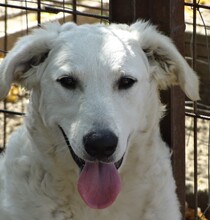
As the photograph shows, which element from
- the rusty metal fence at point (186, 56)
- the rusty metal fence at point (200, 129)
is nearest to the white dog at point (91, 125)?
the rusty metal fence at point (186, 56)

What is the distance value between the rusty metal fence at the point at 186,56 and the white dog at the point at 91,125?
19.4 inches

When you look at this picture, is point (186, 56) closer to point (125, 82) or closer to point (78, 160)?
point (125, 82)

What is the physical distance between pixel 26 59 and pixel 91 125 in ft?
2.31

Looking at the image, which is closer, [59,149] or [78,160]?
[78,160]

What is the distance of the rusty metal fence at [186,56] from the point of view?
614 centimetres

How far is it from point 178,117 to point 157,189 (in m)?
0.85

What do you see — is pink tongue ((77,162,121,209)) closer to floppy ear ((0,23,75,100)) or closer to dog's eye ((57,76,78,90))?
dog's eye ((57,76,78,90))

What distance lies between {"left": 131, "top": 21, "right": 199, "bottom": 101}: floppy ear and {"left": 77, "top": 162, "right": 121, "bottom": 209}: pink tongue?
701 mm

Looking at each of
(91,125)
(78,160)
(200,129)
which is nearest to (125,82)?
(91,125)

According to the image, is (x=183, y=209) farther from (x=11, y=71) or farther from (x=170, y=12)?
(x=11, y=71)

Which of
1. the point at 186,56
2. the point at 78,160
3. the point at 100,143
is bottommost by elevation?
the point at 78,160

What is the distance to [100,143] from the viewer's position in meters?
4.87

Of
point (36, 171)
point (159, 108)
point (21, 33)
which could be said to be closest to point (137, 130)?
point (159, 108)

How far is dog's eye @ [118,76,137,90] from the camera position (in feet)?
16.9
